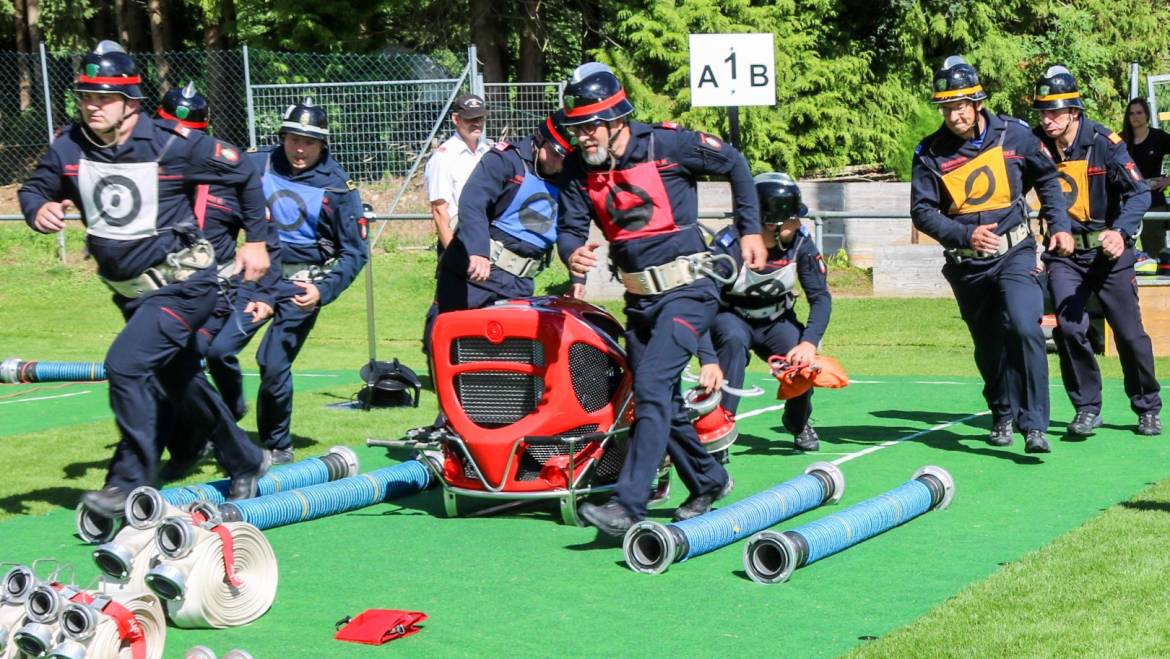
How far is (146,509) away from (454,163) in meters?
5.80

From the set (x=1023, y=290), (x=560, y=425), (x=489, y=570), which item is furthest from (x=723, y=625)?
(x=1023, y=290)

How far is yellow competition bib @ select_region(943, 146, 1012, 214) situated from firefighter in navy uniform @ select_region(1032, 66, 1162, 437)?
0.80 m

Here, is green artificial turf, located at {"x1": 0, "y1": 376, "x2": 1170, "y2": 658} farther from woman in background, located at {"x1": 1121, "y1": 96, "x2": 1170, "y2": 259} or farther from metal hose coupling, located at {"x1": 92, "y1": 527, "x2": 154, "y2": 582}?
woman in background, located at {"x1": 1121, "y1": 96, "x2": 1170, "y2": 259}

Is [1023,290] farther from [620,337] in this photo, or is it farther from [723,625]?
[723,625]

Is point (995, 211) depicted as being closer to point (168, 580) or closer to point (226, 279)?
point (226, 279)

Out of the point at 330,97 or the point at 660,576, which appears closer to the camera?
the point at 660,576

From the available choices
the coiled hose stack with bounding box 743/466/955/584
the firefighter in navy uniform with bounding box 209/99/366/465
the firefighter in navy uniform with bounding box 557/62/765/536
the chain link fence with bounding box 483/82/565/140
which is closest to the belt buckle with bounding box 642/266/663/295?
the firefighter in navy uniform with bounding box 557/62/765/536

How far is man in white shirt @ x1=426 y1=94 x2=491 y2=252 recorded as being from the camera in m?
11.5

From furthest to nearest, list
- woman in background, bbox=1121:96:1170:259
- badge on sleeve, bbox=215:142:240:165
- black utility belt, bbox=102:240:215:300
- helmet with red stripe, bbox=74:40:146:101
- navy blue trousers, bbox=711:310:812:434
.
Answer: woman in background, bbox=1121:96:1170:259 → navy blue trousers, bbox=711:310:812:434 → badge on sleeve, bbox=215:142:240:165 → black utility belt, bbox=102:240:215:300 → helmet with red stripe, bbox=74:40:146:101

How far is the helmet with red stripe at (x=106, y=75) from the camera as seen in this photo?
7312 mm

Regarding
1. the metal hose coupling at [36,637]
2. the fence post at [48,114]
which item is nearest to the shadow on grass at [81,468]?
the metal hose coupling at [36,637]

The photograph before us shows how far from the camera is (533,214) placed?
8797 millimetres

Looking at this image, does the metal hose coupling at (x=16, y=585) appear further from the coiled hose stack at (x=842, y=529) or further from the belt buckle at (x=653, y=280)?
the belt buckle at (x=653, y=280)

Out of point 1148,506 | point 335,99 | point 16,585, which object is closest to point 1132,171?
point 1148,506
